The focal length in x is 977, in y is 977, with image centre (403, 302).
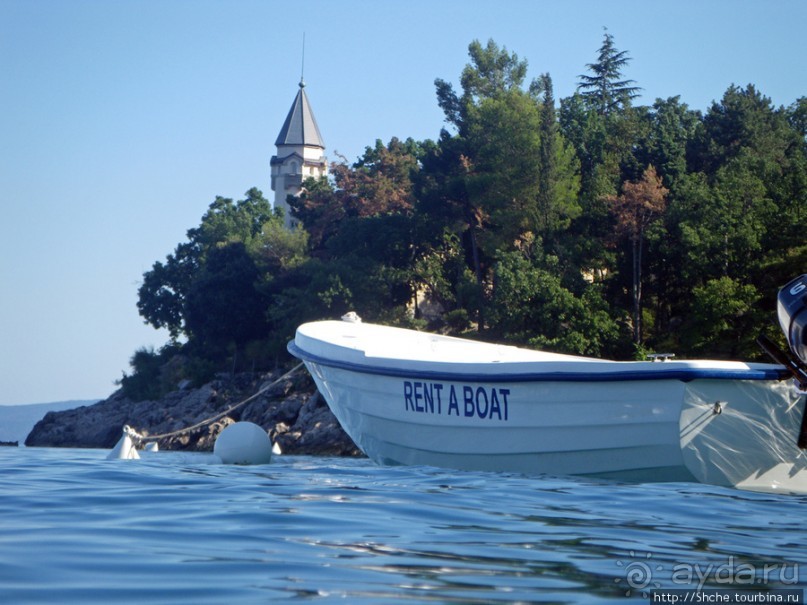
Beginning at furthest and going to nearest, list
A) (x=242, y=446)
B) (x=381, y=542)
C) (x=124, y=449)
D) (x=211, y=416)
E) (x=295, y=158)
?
1. (x=295, y=158)
2. (x=211, y=416)
3. (x=124, y=449)
4. (x=242, y=446)
5. (x=381, y=542)

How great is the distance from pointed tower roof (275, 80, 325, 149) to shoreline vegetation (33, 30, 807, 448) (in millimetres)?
14585

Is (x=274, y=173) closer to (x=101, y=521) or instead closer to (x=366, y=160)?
(x=366, y=160)

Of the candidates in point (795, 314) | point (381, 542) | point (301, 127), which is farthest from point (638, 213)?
point (301, 127)

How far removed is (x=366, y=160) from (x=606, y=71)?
19.9m

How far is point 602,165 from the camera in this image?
1366 inches

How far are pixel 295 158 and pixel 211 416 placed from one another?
23.5 metres

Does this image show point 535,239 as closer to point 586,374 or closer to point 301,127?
point 586,374

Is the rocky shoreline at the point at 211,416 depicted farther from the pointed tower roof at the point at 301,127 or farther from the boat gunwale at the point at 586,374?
the boat gunwale at the point at 586,374

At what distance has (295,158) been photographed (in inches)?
2296

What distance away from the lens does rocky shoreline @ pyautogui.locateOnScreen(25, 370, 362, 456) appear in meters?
32.0

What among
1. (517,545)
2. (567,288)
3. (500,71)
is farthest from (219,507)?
(500,71)

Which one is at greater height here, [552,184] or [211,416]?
[552,184]

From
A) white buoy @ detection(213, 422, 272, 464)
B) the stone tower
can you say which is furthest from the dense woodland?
white buoy @ detection(213, 422, 272, 464)

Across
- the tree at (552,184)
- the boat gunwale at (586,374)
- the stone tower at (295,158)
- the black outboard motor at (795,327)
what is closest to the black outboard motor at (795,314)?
the black outboard motor at (795,327)
